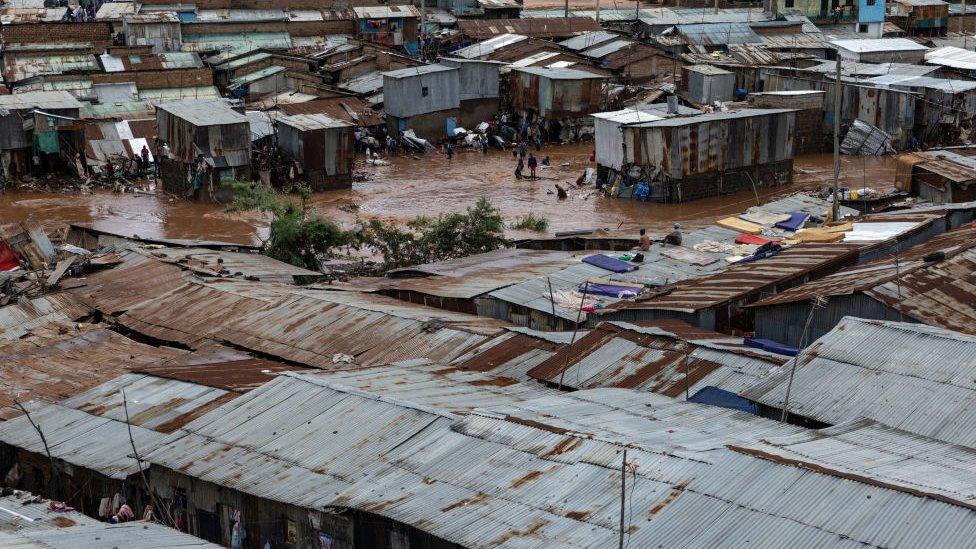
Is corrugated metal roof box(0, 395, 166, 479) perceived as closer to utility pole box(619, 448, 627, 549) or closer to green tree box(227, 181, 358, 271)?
utility pole box(619, 448, 627, 549)

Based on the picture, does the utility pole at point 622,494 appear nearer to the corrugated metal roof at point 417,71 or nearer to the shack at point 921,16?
the corrugated metal roof at point 417,71

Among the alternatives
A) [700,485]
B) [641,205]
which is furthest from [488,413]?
[641,205]

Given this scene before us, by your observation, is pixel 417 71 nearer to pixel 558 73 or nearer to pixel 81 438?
pixel 558 73

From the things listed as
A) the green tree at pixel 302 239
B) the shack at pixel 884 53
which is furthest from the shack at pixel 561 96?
the green tree at pixel 302 239

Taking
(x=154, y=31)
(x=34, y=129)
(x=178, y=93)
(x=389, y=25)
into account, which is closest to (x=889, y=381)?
(x=34, y=129)

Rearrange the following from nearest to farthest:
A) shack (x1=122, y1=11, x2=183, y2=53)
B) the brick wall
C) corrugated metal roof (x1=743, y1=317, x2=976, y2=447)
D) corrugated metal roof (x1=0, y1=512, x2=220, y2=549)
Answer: corrugated metal roof (x1=0, y1=512, x2=220, y2=549) < corrugated metal roof (x1=743, y1=317, x2=976, y2=447) < the brick wall < shack (x1=122, y1=11, x2=183, y2=53)

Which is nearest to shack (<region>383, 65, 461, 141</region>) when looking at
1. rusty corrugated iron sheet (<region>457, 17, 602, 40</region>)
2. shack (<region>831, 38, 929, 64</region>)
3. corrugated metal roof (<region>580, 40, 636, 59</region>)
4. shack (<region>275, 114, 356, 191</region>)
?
shack (<region>275, 114, 356, 191</region>)

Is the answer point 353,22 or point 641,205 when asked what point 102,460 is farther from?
point 353,22
